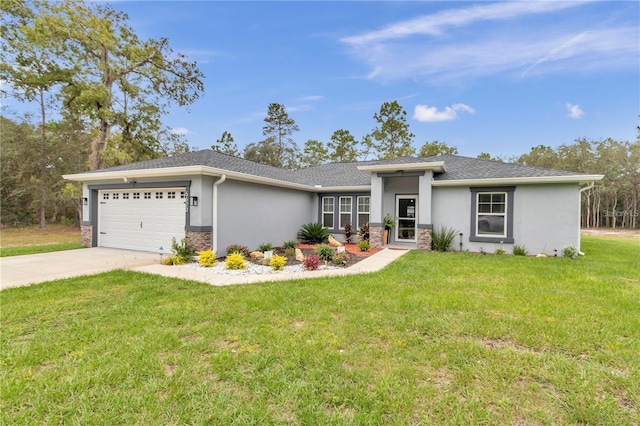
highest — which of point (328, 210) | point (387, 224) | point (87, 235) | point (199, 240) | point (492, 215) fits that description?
point (328, 210)

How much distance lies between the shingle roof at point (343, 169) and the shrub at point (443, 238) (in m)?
1.96

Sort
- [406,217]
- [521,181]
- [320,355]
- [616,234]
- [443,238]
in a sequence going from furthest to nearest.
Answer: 1. [616,234]
2. [406,217]
3. [443,238]
4. [521,181]
5. [320,355]

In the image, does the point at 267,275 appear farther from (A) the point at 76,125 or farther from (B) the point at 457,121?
(A) the point at 76,125

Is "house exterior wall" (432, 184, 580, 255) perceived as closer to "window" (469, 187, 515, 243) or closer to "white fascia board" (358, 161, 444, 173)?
"window" (469, 187, 515, 243)

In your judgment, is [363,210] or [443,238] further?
[363,210]

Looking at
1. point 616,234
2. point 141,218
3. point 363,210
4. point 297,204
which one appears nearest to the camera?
point 141,218

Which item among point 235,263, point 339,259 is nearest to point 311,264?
point 339,259

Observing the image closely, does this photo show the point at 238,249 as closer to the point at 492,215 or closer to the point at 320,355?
the point at 320,355

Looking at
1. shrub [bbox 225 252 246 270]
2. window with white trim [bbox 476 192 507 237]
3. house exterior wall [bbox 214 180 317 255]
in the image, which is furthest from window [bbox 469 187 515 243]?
shrub [bbox 225 252 246 270]

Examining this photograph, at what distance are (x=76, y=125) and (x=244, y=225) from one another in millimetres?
22738

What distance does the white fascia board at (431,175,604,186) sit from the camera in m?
8.84

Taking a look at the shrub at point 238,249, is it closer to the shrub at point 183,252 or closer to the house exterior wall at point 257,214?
the house exterior wall at point 257,214

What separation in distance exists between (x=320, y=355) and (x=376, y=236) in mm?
8744

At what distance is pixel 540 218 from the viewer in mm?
9797
